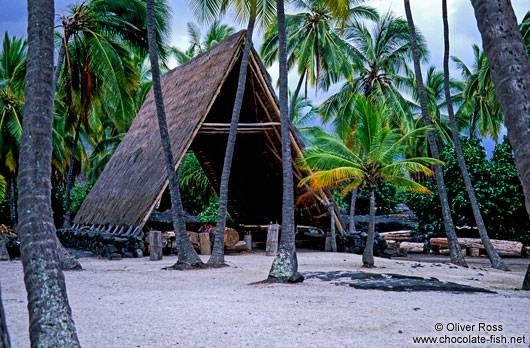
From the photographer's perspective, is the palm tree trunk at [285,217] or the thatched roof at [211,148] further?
the thatched roof at [211,148]

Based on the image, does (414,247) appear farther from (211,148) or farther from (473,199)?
(211,148)

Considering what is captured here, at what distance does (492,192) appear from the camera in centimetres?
1873

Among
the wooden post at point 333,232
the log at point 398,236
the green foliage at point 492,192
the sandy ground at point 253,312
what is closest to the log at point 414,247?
the green foliage at point 492,192

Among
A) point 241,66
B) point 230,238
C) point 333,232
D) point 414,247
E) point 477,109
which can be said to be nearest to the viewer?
point 241,66

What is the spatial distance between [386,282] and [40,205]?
21.4ft

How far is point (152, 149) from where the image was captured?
16.8 metres

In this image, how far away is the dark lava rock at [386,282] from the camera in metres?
7.85

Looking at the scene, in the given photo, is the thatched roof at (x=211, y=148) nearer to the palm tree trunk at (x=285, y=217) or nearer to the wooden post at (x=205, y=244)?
the wooden post at (x=205, y=244)

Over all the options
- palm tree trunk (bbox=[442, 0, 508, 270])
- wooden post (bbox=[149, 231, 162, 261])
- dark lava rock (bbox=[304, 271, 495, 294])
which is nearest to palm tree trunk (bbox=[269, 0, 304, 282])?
dark lava rock (bbox=[304, 271, 495, 294])

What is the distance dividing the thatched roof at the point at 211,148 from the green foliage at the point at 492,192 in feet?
21.3

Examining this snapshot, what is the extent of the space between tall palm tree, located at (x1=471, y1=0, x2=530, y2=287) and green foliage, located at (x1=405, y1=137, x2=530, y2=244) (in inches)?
662

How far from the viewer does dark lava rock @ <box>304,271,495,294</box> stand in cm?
785

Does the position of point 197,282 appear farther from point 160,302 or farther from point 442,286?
point 442,286

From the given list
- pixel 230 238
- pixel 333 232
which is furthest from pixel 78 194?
pixel 333 232
